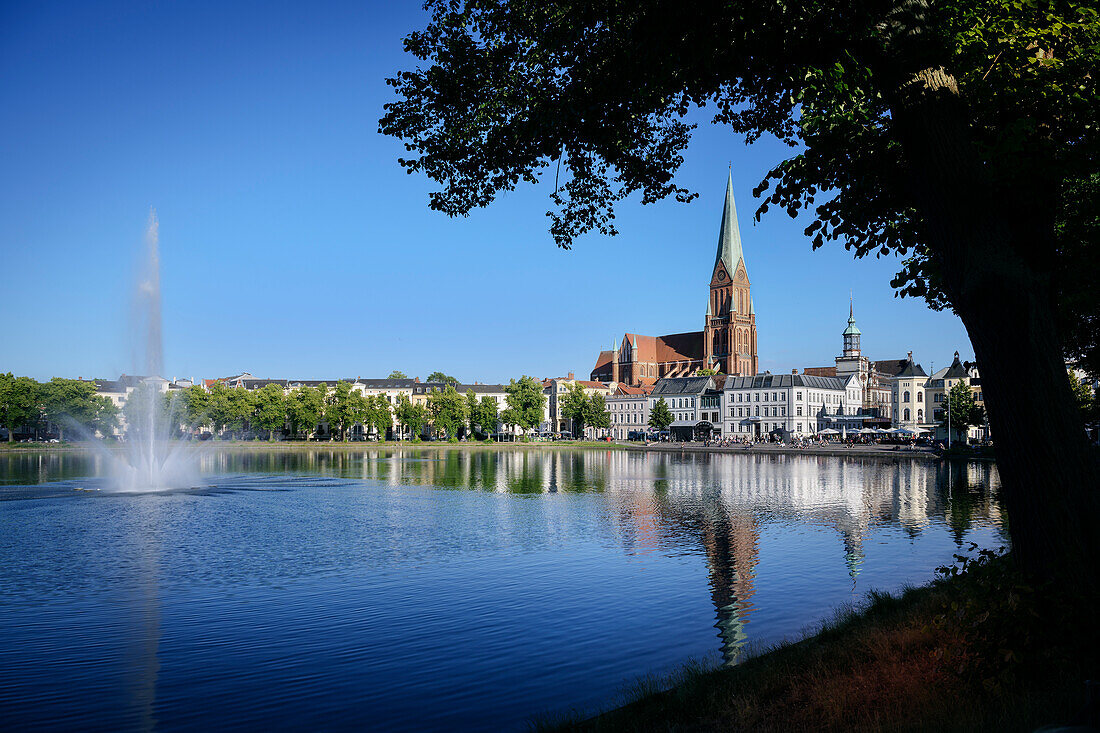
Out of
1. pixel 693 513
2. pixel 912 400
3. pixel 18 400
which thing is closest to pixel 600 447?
pixel 912 400

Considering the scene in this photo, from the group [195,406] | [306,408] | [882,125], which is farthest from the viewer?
[306,408]

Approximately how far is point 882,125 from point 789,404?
13922cm

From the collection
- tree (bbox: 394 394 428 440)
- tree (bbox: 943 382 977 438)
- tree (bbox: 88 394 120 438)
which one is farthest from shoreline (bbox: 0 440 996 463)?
tree (bbox: 943 382 977 438)

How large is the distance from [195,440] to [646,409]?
9611 centimetres

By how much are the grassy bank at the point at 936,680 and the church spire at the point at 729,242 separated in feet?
623

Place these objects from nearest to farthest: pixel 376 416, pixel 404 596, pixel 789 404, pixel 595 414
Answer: pixel 404 596 → pixel 789 404 → pixel 376 416 → pixel 595 414

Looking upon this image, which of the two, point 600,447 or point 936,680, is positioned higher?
point 936,680

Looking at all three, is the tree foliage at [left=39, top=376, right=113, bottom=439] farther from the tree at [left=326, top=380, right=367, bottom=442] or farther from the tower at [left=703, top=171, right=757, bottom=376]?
the tower at [left=703, top=171, right=757, bottom=376]

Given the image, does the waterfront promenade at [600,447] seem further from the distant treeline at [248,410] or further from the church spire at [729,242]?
the church spire at [729,242]

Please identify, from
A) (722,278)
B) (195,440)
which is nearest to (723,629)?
(195,440)

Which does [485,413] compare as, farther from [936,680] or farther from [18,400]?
[936,680]

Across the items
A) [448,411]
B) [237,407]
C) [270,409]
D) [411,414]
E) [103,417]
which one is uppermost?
[237,407]

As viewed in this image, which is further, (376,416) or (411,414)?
(411,414)

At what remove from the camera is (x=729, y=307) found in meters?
193
